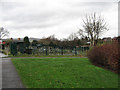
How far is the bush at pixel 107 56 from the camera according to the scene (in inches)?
264

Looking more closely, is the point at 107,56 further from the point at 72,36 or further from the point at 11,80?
the point at 72,36

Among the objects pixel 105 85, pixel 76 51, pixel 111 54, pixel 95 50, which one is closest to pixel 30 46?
pixel 76 51

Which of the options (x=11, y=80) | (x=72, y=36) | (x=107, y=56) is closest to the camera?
(x=11, y=80)

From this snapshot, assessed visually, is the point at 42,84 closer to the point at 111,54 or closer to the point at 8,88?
the point at 8,88

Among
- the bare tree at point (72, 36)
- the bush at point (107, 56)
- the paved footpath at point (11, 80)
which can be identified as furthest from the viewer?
the bare tree at point (72, 36)

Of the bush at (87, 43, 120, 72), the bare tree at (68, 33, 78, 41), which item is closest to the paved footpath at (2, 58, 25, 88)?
the bush at (87, 43, 120, 72)

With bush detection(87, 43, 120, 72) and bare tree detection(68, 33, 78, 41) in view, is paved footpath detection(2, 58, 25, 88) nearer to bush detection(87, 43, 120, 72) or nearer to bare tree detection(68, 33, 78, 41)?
bush detection(87, 43, 120, 72)

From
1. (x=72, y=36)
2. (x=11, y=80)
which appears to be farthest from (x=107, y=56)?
(x=72, y=36)

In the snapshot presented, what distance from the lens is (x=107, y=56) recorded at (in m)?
7.95

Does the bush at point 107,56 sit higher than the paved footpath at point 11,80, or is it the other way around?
the bush at point 107,56

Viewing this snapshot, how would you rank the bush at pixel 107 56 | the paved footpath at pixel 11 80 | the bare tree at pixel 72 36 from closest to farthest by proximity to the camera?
the paved footpath at pixel 11 80
the bush at pixel 107 56
the bare tree at pixel 72 36

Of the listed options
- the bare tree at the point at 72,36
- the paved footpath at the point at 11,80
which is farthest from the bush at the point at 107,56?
the bare tree at the point at 72,36

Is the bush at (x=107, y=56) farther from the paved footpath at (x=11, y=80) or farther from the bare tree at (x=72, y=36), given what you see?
the bare tree at (x=72, y=36)

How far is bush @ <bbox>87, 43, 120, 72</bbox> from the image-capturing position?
6.70 m
